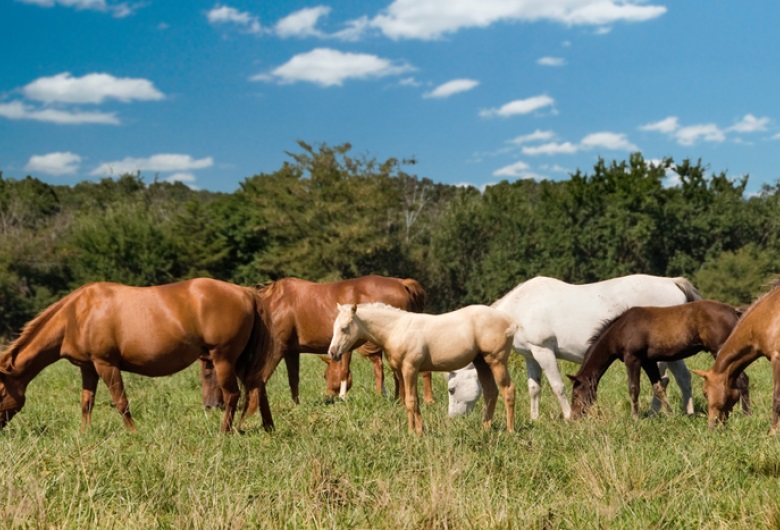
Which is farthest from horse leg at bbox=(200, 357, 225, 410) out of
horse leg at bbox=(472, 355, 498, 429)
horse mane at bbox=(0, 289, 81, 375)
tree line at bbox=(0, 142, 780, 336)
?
tree line at bbox=(0, 142, 780, 336)

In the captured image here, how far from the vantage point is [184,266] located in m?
48.7

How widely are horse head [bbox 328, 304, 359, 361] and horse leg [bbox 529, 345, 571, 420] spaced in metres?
3.27

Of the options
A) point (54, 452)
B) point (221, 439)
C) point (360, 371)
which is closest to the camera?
point (54, 452)

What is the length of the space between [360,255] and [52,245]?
22.8 metres

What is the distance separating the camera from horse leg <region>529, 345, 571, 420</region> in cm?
981

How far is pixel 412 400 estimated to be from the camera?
7.58 metres

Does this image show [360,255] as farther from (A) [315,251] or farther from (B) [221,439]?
(B) [221,439]

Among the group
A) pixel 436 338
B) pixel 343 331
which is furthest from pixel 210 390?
pixel 436 338

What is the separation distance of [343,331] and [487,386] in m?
1.76

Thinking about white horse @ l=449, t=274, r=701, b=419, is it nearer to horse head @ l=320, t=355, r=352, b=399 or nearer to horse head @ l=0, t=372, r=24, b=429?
horse head @ l=320, t=355, r=352, b=399

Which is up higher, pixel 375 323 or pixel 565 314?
pixel 375 323

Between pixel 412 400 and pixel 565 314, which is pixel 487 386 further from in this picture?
pixel 565 314

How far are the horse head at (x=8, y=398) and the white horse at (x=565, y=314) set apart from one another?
5.39 metres

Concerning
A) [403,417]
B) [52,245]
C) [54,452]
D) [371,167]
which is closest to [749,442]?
[403,417]
